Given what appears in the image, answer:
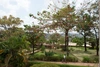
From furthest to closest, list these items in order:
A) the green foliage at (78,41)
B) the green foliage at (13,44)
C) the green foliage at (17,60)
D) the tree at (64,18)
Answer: the green foliage at (78,41), the tree at (64,18), the green foliage at (17,60), the green foliage at (13,44)

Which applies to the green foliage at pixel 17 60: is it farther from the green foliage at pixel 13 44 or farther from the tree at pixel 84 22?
the tree at pixel 84 22

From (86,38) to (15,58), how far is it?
13.7 metres

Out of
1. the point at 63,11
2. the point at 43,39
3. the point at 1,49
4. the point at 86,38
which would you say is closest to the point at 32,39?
the point at 43,39

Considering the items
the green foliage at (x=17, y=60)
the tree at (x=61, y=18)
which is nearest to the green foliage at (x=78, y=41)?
the tree at (x=61, y=18)

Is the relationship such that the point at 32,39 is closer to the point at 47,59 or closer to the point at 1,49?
the point at 47,59

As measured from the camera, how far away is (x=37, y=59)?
1534cm

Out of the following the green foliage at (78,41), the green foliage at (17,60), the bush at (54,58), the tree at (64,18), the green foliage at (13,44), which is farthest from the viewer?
the green foliage at (78,41)

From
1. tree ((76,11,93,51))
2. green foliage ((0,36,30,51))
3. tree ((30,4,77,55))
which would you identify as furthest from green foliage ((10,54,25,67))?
tree ((76,11,93,51))

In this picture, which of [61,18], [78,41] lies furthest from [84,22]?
[78,41]

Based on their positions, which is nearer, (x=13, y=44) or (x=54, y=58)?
(x=13, y=44)

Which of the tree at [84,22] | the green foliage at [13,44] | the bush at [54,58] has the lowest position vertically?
the bush at [54,58]

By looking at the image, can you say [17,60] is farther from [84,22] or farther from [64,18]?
[84,22]

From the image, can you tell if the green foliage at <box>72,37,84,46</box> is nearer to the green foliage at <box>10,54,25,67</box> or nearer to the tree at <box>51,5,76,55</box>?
the tree at <box>51,5,76,55</box>

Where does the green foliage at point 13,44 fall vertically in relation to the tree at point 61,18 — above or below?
below
